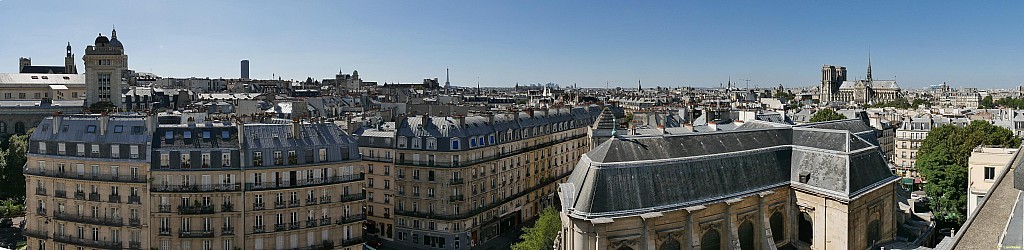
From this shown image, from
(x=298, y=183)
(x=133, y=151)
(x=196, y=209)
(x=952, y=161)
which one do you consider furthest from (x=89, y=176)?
(x=952, y=161)

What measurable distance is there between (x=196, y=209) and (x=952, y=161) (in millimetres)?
50544

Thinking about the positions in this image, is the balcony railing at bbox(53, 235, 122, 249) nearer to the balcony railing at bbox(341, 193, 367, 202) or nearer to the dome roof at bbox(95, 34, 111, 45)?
the balcony railing at bbox(341, 193, 367, 202)

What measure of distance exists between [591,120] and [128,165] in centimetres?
4443

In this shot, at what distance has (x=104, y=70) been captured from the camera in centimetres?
9719

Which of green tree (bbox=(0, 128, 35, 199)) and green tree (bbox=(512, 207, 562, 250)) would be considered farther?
green tree (bbox=(0, 128, 35, 199))

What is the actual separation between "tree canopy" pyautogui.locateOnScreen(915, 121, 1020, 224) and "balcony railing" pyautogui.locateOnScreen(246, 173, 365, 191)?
37182 millimetres

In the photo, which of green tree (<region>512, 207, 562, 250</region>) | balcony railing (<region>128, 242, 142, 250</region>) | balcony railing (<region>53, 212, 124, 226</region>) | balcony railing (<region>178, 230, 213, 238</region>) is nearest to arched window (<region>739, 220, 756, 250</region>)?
green tree (<region>512, 207, 562, 250</region>)

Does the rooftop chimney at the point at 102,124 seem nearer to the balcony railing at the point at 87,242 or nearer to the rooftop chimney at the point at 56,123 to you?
the rooftop chimney at the point at 56,123

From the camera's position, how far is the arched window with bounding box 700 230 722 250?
30594mm

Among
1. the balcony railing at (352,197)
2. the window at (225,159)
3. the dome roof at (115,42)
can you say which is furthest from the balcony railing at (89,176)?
the dome roof at (115,42)

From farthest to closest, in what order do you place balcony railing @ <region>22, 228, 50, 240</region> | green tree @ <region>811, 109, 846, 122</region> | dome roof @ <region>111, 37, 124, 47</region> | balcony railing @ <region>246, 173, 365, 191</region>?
dome roof @ <region>111, 37, 124, 47</region> → green tree @ <region>811, 109, 846, 122</region> → balcony railing @ <region>22, 228, 50, 240</region> → balcony railing @ <region>246, 173, 365, 191</region>

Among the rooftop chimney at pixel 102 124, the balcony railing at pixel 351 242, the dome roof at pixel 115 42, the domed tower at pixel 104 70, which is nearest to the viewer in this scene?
the rooftop chimney at pixel 102 124

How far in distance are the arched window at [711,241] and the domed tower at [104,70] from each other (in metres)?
87.0

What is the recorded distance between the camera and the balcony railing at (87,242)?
37.7 meters
